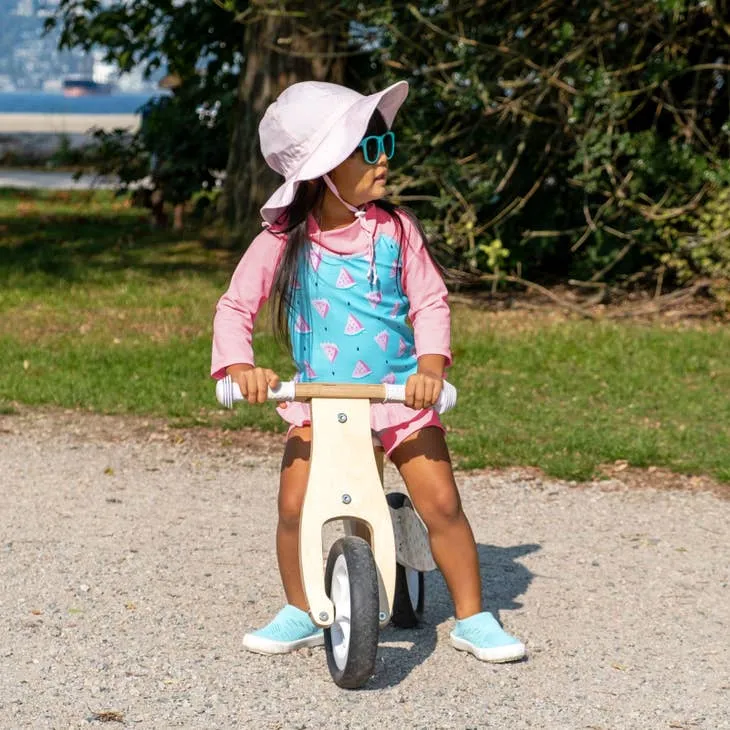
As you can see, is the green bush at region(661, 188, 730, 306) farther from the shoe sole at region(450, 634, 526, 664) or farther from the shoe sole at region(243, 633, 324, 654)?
the shoe sole at region(243, 633, 324, 654)

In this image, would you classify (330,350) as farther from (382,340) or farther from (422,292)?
(422,292)

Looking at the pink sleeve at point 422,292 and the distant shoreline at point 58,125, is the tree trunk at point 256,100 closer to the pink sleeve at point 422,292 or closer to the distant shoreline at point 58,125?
the pink sleeve at point 422,292

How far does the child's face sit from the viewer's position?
3.79m

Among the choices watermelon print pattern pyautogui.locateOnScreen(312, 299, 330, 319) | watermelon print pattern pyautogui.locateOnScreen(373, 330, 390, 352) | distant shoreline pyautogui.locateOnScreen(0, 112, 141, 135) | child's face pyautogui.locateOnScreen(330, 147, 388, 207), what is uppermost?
child's face pyautogui.locateOnScreen(330, 147, 388, 207)

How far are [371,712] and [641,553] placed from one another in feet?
5.59

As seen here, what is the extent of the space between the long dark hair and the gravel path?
94 cm

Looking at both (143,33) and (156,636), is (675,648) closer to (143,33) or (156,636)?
(156,636)

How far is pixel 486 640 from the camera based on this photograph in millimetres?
3908

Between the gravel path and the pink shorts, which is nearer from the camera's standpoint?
the gravel path

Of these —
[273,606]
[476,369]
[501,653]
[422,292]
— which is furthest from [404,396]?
[476,369]

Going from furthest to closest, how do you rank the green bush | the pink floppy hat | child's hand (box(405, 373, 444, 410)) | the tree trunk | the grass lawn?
the tree trunk
the green bush
the grass lawn
the pink floppy hat
child's hand (box(405, 373, 444, 410))

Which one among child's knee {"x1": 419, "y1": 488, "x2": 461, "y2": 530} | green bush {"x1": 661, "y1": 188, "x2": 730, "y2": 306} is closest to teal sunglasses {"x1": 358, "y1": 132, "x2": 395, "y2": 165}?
child's knee {"x1": 419, "y1": 488, "x2": 461, "y2": 530}

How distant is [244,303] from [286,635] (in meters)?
0.89

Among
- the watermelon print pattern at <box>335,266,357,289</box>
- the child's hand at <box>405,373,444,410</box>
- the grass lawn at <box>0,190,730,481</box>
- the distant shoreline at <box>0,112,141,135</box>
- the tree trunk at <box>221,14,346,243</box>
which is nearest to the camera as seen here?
the child's hand at <box>405,373,444,410</box>
